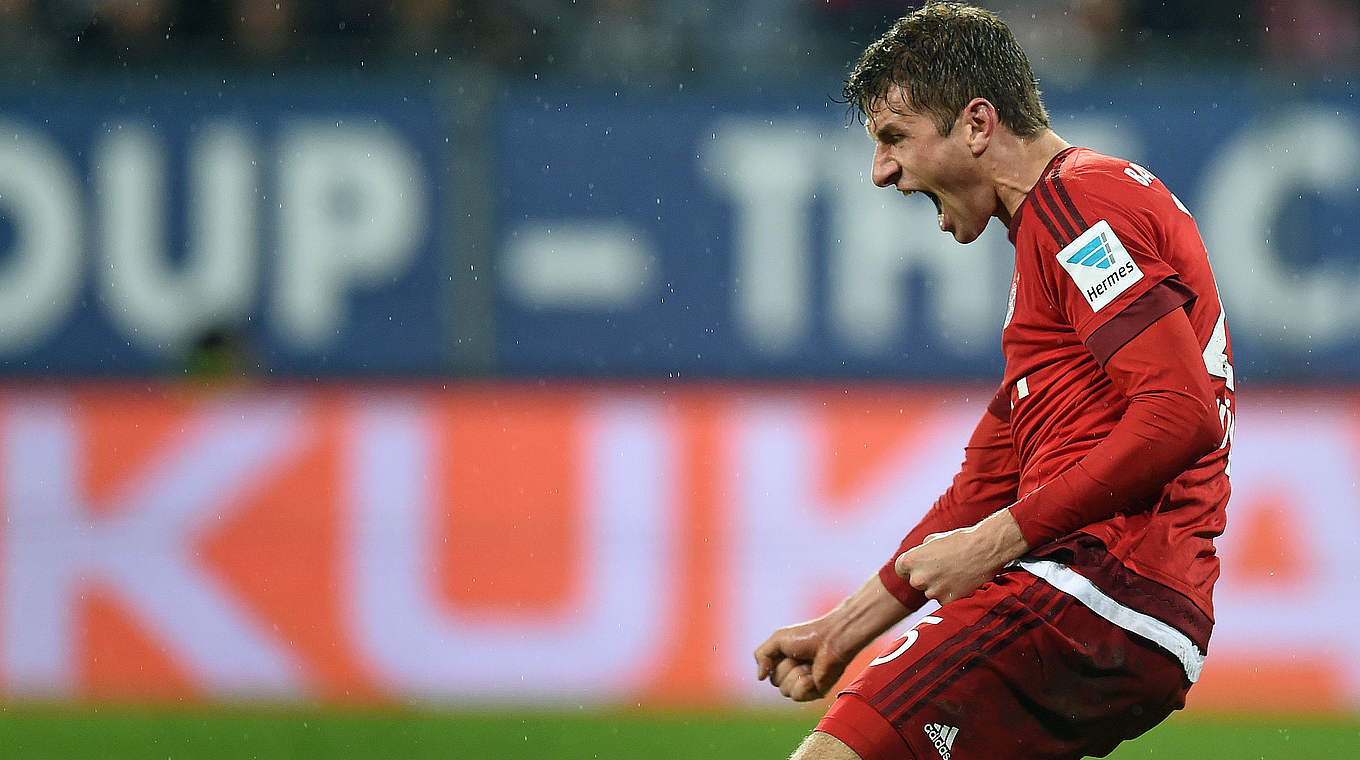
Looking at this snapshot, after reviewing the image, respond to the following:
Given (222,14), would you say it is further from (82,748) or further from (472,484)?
(82,748)

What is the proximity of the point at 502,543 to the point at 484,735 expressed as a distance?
91 centimetres

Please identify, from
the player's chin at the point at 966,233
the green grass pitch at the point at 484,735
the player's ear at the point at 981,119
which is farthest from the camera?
the green grass pitch at the point at 484,735

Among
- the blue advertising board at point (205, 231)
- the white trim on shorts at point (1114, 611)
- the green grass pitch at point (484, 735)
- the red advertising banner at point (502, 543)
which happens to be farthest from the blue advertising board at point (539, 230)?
the white trim on shorts at point (1114, 611)

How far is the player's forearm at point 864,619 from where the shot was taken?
3637mm

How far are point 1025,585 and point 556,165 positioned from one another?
6.79 metres

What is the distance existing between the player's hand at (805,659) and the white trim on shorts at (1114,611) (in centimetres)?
61

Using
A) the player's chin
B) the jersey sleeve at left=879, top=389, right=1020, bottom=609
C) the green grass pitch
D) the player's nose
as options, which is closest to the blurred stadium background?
the green grass pitch

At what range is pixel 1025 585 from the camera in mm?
3178

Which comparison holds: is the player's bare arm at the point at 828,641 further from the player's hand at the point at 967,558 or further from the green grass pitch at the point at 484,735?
the green grass pitch at the point at 484,735

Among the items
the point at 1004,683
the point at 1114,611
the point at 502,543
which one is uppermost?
the point at 1114,611

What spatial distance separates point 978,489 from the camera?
145 inches

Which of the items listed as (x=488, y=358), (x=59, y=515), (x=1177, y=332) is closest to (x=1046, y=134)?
(x=1177, y=332)

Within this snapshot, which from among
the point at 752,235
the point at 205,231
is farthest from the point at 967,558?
the point at 205,231

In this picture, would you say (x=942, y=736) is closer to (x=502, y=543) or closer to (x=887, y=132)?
(x=887, y=132)
